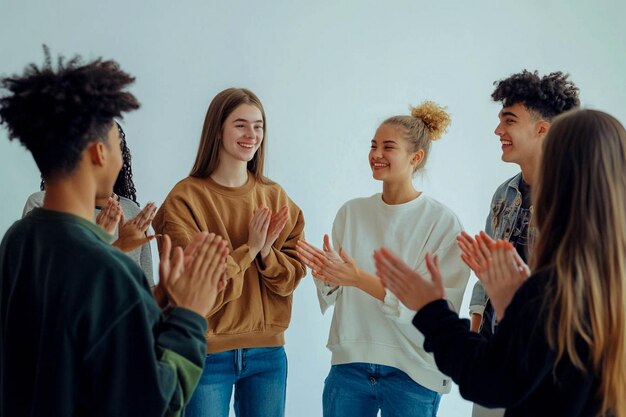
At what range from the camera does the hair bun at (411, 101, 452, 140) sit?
109 inches

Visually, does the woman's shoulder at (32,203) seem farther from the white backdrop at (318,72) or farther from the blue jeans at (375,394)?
the blue jeans at (375,394)

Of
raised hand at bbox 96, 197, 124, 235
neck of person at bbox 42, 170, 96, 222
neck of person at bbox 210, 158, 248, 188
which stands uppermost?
neck of person at bbox 210, 158, 248, 188

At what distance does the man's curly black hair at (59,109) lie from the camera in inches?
55.0

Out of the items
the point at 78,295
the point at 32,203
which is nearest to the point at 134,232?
the point at 32,203

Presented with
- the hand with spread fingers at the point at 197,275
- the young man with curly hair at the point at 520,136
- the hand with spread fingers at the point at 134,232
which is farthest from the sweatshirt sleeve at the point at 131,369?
the young man with curly hair at the point at 520,136

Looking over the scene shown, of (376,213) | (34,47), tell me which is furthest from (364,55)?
(34,47)

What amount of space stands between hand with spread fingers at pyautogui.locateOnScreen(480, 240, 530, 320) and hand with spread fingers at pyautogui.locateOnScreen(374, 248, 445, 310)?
0.13 metres

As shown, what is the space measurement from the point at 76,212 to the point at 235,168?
1150 millimetres

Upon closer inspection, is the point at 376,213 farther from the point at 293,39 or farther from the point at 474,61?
the point at 474,61

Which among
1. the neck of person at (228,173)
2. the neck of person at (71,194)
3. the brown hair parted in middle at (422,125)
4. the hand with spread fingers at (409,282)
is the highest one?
the brown hair parted in middle at (422,125)

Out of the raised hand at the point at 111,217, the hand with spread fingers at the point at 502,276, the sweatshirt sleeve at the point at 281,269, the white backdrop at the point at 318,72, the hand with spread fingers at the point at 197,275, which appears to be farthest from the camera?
the white backdrop at the point at 318,72

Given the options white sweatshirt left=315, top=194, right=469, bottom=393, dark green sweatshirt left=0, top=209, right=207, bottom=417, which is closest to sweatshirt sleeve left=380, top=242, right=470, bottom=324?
white sweatshirt left=315, top=194, right=469, bottom=393

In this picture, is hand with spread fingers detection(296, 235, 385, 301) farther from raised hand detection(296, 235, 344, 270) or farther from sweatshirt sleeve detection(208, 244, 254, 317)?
sweatshirt sleeve detection(208, 244, 254, 317)

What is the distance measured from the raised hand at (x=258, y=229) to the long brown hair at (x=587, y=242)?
1.08 m
